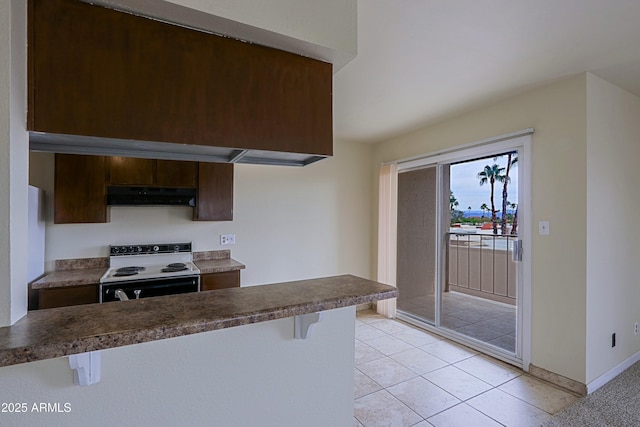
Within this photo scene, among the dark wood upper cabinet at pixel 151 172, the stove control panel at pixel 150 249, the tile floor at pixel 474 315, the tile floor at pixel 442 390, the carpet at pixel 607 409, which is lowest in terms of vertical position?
the tile floor at pixel 442 390

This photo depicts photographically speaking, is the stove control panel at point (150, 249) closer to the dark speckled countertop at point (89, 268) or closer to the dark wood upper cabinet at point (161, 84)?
the dark speckled countertop at point (89, 268)

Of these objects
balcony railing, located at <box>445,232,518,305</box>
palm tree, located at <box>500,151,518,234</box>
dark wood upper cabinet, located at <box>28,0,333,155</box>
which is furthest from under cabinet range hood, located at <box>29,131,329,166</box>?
balcony railing, located at <box>445,232,518,305</box>

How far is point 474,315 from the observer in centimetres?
396

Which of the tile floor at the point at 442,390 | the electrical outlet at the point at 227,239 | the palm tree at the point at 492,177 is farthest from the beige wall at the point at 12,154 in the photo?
the palm tree at the point at 492,177

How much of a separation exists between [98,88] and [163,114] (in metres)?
0.19

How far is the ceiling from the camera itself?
5.63 ft

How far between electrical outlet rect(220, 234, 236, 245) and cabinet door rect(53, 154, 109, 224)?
1.18 metres

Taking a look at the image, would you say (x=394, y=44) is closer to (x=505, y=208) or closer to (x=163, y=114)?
(x=163, y=114)

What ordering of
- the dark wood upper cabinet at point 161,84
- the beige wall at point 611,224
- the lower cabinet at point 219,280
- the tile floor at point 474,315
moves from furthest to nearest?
the tile floor at point 474,315, the lower cabinet at point 219,280, the beige wall at point 611,224, the dark wood upper cabinet at point 161,84

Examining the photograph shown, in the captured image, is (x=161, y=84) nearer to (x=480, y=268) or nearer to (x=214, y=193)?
(x=214, y=193)

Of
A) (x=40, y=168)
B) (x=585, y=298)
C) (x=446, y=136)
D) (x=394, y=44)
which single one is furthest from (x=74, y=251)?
(x=585, y=298)

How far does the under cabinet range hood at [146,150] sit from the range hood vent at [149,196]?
1837mm

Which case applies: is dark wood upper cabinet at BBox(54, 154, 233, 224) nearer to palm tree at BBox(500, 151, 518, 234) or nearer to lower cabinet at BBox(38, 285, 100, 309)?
lower cabinet at BBox(38, 285, 100, 309)

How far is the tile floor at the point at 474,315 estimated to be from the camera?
344cm
